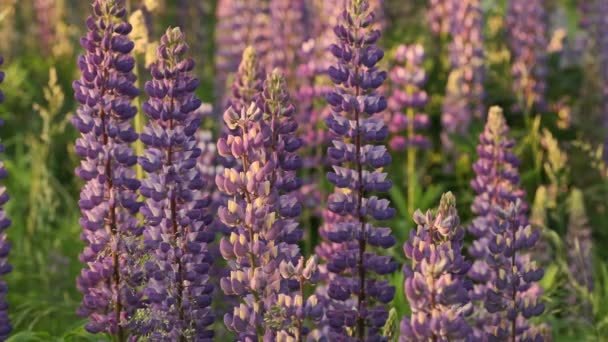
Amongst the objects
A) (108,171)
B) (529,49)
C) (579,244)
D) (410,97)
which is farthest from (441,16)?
(108,171)

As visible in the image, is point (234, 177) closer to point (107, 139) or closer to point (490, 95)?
point (107, 139)

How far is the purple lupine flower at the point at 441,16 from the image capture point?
810 cm

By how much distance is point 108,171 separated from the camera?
11.7 feet

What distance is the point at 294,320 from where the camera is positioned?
302cm

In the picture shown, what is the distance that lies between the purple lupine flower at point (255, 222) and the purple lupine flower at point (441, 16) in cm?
486

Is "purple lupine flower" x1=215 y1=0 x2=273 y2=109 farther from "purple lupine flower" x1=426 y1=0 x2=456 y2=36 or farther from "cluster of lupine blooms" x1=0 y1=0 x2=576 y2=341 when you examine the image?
"cluster of lupine blooms" x1=0 y1=0 x2=576 y2=341

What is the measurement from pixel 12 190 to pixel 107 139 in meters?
3.82

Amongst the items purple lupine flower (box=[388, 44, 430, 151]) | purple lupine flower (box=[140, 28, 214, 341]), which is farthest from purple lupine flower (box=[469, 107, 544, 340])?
purple lupine flower (box=[388, 44, 430, 151])

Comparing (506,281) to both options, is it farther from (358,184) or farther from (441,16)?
(441,16)

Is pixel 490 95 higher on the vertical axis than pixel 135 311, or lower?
higher

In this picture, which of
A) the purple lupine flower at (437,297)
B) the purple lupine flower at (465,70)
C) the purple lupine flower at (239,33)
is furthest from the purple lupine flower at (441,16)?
the purple lupine flower at (437,297)

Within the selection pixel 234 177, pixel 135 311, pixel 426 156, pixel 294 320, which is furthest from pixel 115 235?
pixel 426 156

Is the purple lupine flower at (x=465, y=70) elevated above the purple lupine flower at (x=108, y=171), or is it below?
above

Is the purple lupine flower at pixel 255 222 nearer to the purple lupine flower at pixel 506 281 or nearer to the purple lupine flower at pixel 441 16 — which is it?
the purple lupine flower at pixel 506 281
